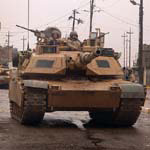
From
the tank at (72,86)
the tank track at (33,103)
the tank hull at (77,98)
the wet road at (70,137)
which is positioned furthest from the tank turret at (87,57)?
the wet road at (70,137)

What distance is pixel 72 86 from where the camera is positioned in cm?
1340

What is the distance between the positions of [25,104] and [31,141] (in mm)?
2577

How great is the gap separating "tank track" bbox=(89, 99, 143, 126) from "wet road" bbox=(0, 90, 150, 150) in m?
0.32

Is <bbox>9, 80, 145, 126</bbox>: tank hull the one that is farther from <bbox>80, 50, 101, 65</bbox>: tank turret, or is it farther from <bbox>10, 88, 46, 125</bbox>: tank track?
<bbox>80, 50, 101, 65</bbox>: tank turret

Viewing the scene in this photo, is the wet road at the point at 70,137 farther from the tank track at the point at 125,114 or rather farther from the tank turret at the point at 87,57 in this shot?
the tank turret at the point at 87,57

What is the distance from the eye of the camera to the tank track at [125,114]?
43.4 feet

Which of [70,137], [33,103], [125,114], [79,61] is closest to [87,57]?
[79,61]

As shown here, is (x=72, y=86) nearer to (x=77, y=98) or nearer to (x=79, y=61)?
(x=77, y=98)

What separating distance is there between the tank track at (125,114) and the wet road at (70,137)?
0.32m

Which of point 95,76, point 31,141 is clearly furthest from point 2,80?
point 31,141

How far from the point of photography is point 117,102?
13211 mm

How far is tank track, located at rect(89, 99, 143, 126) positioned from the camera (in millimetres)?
13242

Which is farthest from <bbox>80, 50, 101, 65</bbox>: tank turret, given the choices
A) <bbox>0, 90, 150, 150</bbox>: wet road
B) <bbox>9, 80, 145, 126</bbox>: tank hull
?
<bbox>0, 90, 150, 150</bbox>: wet road

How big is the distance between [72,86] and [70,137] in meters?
2.40
